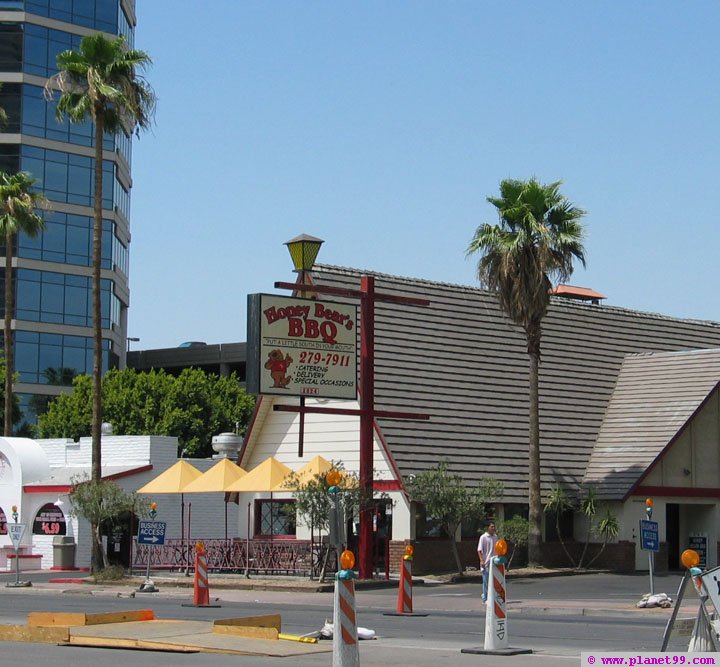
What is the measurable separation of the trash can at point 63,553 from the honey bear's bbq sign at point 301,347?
44.3 ft

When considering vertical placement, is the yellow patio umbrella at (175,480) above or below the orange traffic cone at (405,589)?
above

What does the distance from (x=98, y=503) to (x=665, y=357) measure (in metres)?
19.4

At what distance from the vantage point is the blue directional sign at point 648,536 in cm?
2560

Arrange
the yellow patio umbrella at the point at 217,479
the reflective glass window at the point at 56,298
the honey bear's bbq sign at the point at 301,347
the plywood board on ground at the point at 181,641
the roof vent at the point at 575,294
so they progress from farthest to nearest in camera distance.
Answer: the reflective glass window at the point at 56,298
the roof vent at the point at 575,294
the yellow patio umbrella at the point at 217,479
the honey bear's bbq sign at the point at 301,347
the plywood board on ground at the point at 181,641

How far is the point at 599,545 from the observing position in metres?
39.1

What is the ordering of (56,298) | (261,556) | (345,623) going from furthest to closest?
(56,298) → (261,556) → (345,623)

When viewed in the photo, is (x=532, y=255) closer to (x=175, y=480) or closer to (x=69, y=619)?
(x=175, y=480)

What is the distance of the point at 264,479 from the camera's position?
34906mm

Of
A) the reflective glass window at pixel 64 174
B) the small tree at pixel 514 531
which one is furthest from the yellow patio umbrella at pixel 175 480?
the reflective glass window at pixel 64 174

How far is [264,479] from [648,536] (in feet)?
40.0

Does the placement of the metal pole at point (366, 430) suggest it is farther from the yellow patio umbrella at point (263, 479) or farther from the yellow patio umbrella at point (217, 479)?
the yellow patio umbrella at point (217, 479)

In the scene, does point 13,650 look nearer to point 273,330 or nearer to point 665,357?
point 273,330

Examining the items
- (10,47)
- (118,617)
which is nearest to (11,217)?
(118,617)

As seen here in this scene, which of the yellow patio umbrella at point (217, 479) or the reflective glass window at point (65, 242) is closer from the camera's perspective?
the yellow patio umbrella at point (217, 479)
